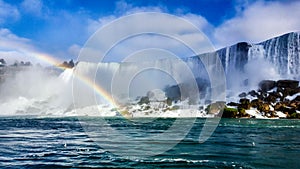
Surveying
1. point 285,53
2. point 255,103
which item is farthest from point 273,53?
point 255,103

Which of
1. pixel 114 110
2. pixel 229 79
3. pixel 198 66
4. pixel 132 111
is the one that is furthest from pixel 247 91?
pixel 114 110

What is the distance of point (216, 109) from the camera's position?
10950cm

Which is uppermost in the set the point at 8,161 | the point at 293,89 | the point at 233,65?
the point at 233,65

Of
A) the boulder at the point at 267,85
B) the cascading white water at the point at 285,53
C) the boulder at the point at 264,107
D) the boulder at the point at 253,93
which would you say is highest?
the cascading white water at the point at 285,53

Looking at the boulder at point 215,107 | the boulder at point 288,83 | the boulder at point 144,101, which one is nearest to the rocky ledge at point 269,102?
the boulder at point 288,83

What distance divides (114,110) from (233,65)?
1871 inches

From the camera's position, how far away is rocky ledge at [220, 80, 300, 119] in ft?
312

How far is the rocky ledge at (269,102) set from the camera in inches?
3745

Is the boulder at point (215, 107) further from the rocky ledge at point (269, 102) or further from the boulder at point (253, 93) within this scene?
the boulder at point (253, 93)

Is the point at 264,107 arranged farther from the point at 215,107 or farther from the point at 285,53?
the point at 285,53

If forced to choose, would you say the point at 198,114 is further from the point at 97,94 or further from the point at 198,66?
the point at 97,94

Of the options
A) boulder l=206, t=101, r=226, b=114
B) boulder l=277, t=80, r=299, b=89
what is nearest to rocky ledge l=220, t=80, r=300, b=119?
boulder l=277, t=80, r=299, b=89

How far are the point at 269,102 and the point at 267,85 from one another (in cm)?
1566

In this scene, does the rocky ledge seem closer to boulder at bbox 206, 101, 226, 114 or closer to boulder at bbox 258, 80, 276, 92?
boulder at bbox 258, 80, 276, 92
